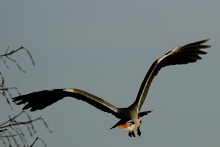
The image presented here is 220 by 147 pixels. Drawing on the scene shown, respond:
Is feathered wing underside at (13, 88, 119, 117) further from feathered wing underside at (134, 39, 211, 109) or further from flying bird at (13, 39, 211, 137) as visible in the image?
feathered wing underside at (134, 39, 211, 109)

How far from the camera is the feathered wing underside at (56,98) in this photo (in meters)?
10.3

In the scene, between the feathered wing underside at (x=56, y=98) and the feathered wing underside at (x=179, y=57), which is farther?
the feathered wing underside at (x=179, y=57)

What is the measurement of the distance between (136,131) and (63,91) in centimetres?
167

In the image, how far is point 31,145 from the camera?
5.13m

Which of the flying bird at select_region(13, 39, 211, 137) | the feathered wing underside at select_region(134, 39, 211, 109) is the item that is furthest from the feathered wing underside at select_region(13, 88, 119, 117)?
the feathered wing underside at select_region(134, 39, 211, 109)

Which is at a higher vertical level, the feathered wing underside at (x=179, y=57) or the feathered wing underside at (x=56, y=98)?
the feathered wing underside at (x=179, y=57)

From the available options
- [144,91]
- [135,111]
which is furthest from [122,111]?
[144,91]

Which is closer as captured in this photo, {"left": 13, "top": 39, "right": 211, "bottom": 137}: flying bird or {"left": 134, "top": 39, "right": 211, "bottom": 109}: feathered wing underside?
{"left": 13, "top": 39, "right": 211, "bottom": 137}: flying bird

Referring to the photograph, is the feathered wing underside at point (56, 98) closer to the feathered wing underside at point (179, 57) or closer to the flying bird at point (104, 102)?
the flying bird at point (104, 102)

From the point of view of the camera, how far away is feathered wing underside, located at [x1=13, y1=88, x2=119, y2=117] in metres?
10.3

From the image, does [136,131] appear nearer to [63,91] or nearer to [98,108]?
[98,108]

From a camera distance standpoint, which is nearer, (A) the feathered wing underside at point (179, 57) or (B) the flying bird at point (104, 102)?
(B) the flying bird at point (104, 102)

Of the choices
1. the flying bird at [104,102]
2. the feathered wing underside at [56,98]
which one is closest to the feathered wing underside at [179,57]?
the flying bird at [104,102]

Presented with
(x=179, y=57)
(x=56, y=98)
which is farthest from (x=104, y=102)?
(x=179, y=57)
